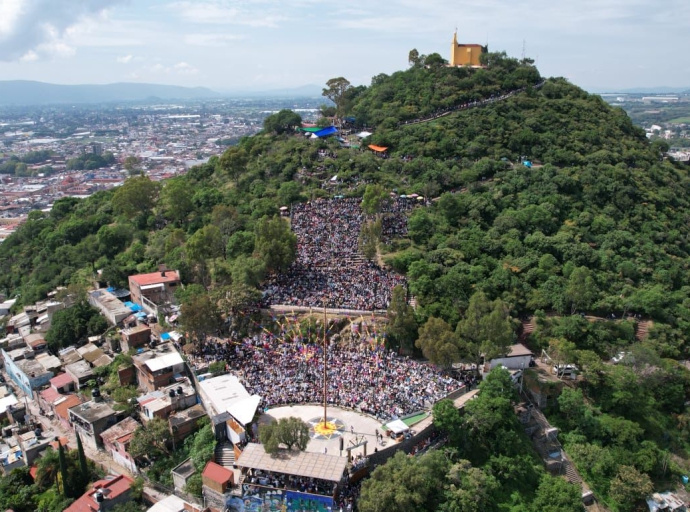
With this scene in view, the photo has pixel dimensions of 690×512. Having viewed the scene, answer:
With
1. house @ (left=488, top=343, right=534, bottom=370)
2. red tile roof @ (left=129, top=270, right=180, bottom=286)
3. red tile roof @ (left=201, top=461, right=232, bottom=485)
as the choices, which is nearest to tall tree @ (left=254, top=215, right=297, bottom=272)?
red tile roof @ (left=129, top=270, right=180, bottom=286)

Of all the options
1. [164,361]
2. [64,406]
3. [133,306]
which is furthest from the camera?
[133,306]

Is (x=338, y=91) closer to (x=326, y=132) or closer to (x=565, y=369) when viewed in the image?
(x=326, y=132)

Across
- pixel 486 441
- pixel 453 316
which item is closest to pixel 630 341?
pixel 453 316

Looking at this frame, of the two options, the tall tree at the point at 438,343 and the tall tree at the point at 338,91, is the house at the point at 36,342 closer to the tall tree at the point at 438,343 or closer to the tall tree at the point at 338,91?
the tall tree at the point at 438,343

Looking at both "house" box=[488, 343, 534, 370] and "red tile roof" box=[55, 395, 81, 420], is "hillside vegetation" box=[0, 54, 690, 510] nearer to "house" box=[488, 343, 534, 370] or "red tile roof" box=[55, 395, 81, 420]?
"house" box=[488, 343, 534, 370]

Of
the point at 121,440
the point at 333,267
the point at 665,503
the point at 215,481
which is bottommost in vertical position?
the point at 665,503

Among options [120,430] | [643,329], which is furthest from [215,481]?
[643,329]
